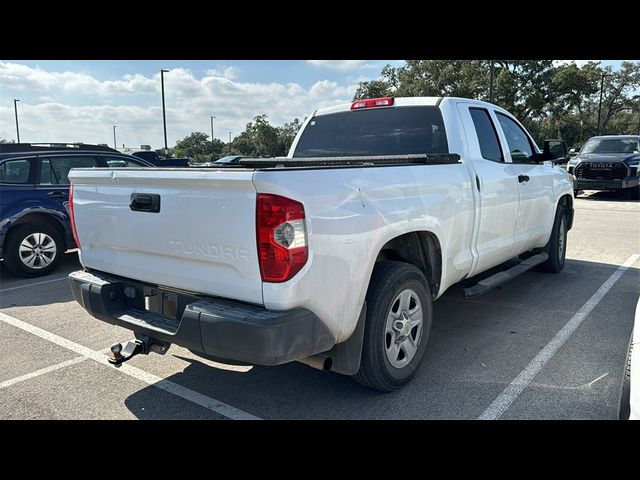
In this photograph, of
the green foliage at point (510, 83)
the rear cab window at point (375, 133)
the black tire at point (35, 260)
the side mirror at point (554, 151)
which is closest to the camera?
the rear cab window at point (375, 133)

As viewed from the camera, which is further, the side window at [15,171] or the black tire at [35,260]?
the side window at [15,171]

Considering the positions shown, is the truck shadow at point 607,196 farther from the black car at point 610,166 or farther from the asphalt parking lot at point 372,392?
the asphalt parking lot at point 372,392

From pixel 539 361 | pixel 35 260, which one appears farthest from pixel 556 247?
pixel 35 260

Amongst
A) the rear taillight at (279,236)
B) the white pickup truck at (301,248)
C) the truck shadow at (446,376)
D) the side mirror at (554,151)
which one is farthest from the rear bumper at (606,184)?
the rear taillight at (279,236)

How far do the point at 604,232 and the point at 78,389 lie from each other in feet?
31.5

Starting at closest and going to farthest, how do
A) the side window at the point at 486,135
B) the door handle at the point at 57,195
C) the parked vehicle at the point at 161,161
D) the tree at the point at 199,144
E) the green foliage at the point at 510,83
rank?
1. the side window at the point at 486,135
2. the door handle at the point at 57,195
3. the parked vehicle at the point at 161,161
4. the green foliage at the point at 510,83
5. the tree at the point at 199,144

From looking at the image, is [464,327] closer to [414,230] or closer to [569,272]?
[414,230]

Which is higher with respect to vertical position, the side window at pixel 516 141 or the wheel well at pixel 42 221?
the side window at pixel 516 141

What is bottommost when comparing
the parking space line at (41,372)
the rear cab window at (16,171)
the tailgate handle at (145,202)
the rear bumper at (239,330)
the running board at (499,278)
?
the parking space line at (41,372)

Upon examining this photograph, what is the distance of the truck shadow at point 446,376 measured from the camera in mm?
3240

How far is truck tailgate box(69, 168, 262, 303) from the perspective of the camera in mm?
2590

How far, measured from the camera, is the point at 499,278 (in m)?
4.66

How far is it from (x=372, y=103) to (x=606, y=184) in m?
13.4

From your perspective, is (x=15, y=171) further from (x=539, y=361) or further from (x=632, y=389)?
(x=632, y=389)
